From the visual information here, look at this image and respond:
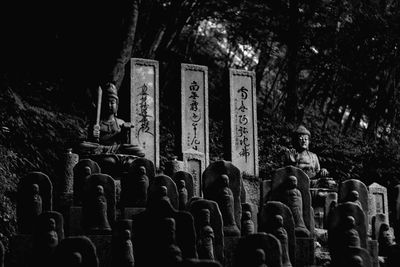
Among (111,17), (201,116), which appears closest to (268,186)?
(201,116)

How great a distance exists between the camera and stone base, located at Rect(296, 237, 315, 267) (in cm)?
906

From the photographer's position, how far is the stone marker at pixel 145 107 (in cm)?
1397

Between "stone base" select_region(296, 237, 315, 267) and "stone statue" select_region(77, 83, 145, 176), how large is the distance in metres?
3.57

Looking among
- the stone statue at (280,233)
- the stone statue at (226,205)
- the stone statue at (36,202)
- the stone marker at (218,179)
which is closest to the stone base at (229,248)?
the stone statue at (226,205)

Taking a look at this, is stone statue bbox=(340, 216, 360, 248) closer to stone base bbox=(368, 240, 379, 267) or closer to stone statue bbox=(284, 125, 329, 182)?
stone base bbox=(368, 240, 379, 267)

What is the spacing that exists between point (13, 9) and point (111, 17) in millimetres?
2598

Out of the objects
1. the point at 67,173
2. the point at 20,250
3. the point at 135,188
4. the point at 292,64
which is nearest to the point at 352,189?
the point at 135,188

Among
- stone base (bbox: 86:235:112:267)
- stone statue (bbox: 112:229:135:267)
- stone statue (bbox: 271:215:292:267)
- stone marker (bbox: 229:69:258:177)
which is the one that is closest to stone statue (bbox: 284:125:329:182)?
stone marker (bbox: 229:69:258:177)

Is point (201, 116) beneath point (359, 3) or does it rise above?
beneath

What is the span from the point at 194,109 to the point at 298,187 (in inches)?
181

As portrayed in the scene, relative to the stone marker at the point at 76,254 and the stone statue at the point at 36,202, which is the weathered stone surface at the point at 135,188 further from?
the stone marker at the point at 76,254

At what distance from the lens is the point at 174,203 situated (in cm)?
949

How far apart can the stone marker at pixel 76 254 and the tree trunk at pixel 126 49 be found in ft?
26.3

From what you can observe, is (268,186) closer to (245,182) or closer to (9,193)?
(245,182)
